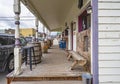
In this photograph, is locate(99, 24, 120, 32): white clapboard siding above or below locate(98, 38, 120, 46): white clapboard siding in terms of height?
above

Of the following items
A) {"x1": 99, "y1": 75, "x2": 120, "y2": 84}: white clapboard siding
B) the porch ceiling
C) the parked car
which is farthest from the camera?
the porch ceiling

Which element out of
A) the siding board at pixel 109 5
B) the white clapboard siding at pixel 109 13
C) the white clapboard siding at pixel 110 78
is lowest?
the white clapboard siding at pixel 110 78

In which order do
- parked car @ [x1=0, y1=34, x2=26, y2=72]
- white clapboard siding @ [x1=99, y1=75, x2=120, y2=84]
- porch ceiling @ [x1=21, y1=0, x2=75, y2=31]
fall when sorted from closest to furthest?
white clapboard siding @ [x1=99, y1=75, x2=120, y2=84] < parked car @ [x1=0, y1=34, x2=26, y2=72] < porch ceiling @ [x1=21, y1=0, x2=75, y2=31]

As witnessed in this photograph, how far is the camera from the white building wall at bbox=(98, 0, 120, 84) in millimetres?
5395

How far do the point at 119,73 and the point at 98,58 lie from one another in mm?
682

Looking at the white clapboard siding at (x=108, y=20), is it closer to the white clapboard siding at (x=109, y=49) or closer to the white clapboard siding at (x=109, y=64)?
the white clapboard siding at (x=109, y=49)

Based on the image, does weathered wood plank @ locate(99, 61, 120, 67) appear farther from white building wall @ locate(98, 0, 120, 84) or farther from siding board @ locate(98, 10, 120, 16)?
siding board @ locate(98, 10, 120, 16)

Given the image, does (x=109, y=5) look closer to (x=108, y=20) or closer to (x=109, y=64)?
(x=108, y=20)

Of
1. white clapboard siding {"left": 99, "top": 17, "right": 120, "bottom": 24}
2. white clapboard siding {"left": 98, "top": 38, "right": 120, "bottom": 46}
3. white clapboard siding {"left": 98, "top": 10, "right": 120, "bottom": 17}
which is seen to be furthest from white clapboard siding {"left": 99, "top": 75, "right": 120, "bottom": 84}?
white clapboard siding {"left": 98, "top": 10, "right": 120, "bottom": 17}

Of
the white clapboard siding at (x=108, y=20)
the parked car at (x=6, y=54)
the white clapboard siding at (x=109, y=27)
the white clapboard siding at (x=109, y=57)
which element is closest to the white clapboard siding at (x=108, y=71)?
the white clapboard siding at (x=109, y=57)

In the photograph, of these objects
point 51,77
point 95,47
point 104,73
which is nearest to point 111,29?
point 95,47

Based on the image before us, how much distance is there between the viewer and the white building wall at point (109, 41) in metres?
5.39

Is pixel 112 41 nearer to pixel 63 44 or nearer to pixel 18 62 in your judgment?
pixel 18 62

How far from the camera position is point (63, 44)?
20.9 metres
